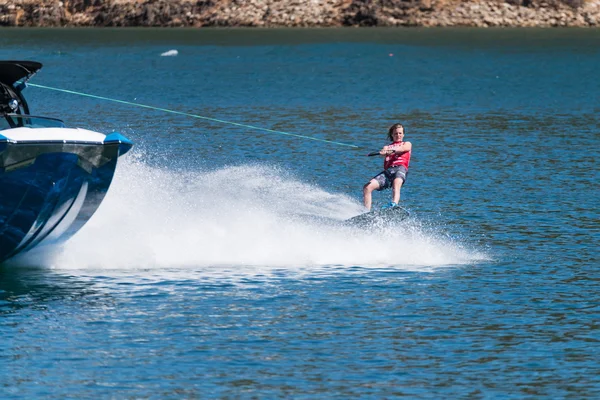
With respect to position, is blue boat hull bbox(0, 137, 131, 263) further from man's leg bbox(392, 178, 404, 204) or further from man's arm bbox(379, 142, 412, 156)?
man's leg bbox(392, 178, 404, 204)

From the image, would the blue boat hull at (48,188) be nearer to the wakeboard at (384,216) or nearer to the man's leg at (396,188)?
the wakeboard at (384,216)

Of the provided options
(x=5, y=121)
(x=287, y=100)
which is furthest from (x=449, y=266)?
(x=287, y=100)

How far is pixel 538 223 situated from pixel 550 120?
21778mm

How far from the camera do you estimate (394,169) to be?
21.2m

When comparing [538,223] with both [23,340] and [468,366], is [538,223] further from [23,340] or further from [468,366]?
[23,340]

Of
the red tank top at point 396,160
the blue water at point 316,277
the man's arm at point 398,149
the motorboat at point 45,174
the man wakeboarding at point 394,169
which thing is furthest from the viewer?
the red tank top at point 396,160

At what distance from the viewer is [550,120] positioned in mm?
Result: 44969

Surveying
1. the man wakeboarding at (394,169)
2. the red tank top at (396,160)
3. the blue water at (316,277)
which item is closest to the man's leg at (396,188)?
the man wakeboarding at (394,169)

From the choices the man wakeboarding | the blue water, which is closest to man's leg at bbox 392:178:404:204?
the man wakeboarding

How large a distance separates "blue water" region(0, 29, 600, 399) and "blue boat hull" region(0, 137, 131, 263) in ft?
2.31

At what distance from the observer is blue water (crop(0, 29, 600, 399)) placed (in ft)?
46.6

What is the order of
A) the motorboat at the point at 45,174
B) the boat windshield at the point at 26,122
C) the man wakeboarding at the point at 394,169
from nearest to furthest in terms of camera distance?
the motorboat at the point at 45,174 → the boat windshield at the point at 26,122 → the man wakeboarding at the point at 394,169

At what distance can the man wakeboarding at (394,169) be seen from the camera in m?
20.8

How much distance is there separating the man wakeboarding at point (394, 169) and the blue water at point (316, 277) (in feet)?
2.31
